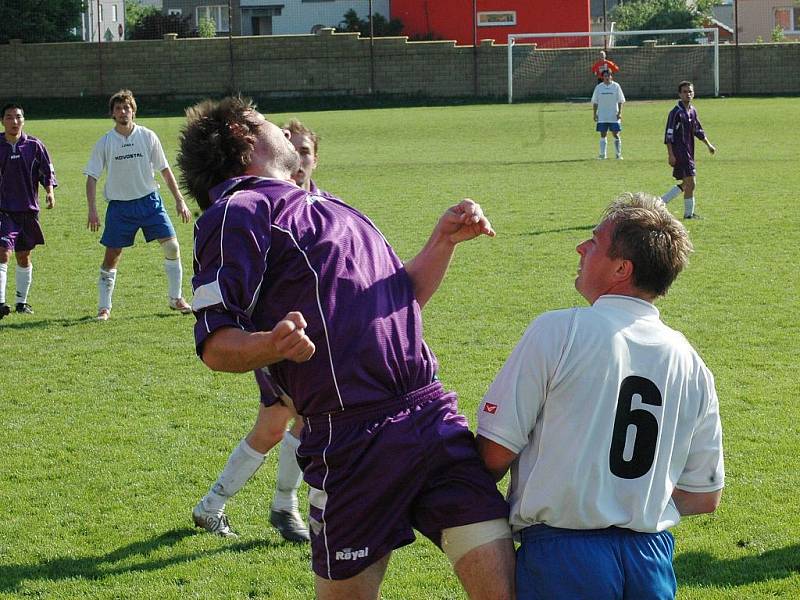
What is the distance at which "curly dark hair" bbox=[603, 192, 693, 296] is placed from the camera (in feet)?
9.33

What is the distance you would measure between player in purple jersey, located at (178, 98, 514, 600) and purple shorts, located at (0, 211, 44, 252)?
8.88 meters

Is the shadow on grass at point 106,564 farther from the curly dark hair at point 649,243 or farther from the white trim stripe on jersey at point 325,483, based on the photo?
the curly dark hair at point 649,243

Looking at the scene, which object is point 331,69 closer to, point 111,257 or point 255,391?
point 111,257

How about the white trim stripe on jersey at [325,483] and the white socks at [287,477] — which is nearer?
the white trim stripe on jersey at [325,483]

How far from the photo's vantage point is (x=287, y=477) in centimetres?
517

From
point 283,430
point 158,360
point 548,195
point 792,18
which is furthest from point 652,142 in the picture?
point 792,18

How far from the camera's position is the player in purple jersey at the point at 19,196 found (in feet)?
37.1

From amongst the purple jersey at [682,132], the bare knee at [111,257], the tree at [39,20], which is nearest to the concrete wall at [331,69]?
the tree at [39,20]

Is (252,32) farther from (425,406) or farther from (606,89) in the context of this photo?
(425,406)

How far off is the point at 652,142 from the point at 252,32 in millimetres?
38292

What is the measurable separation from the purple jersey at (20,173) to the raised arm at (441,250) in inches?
349

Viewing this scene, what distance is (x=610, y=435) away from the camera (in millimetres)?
2811

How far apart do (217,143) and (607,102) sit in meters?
22.9

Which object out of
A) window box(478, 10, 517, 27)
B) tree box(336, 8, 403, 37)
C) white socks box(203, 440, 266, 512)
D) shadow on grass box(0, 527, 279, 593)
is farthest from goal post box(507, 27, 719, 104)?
shadow on grass box(0, 527, 279, 593)
